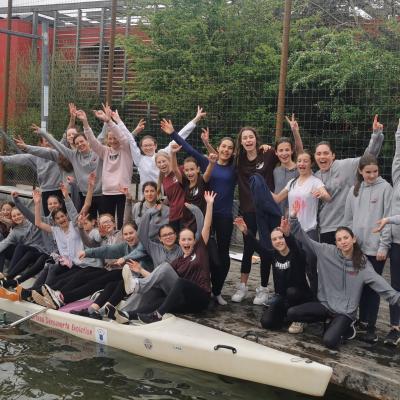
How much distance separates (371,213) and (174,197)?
203cm

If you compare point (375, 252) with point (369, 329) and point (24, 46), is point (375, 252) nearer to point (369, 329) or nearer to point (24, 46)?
point (369, 329)

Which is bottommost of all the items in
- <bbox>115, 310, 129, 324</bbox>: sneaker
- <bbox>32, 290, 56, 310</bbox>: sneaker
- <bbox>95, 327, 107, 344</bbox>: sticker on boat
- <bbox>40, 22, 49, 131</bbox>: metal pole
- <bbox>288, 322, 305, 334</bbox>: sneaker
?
<bbox>95, 327, 107, 344</bbox>: sticker on boat

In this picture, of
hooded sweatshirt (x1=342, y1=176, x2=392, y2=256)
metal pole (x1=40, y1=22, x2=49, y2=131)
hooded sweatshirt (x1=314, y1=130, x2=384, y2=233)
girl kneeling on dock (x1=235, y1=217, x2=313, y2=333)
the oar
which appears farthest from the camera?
metal pole (x1=40, y1=22, x2=49, y2=131)

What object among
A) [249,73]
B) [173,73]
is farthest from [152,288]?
[173,73]

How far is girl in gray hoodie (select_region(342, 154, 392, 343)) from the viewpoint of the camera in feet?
16.0

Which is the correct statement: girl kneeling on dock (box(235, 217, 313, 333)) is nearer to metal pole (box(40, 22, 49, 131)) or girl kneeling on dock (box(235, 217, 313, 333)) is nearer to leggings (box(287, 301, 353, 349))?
leggings (box(287, 301, 353, 349))

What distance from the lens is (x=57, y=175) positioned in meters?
7.60

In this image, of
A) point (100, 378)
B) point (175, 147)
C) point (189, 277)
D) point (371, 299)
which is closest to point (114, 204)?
point (175, 147)

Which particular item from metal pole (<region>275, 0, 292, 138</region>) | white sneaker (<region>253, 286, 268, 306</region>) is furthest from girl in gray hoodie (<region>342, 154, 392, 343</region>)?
metal pole (<region>275, 0, 292, 138</region>)

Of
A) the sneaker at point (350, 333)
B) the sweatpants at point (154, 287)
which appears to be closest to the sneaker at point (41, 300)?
the sweatpants at point (154, 287)

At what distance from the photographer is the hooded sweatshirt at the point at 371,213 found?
485 centimetres

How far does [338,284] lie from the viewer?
4934mm

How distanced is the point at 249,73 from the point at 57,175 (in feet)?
11.3

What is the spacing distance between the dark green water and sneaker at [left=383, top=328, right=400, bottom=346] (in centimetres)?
61
